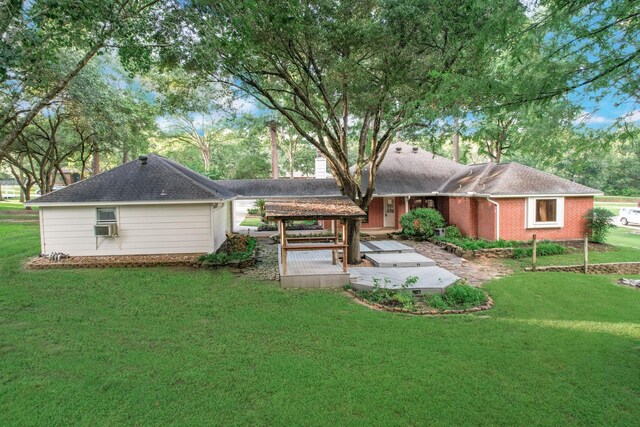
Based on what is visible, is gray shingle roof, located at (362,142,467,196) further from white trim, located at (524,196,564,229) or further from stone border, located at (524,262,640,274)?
stone border, located at (524,262,640,274)

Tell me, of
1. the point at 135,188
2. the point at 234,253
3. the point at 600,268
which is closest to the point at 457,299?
the point at 600,268

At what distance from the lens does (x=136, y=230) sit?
11836 mm

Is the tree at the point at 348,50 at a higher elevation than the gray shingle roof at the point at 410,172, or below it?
higher

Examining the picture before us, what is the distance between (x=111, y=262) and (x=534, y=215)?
54.4 feet

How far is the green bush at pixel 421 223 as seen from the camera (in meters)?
16.2

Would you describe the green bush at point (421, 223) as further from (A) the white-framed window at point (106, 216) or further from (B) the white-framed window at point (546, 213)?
(A) the white-framed window at point (106, 216)

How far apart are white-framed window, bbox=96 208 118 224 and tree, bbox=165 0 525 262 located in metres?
5.79

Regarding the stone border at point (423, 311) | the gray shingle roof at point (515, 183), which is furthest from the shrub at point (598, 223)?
the stone border at point (423, 311)

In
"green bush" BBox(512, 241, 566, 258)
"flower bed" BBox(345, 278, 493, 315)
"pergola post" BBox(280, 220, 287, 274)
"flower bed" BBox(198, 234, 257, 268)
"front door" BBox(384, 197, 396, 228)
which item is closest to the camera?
"flower bed" BBox(345, 278, 493, 315)

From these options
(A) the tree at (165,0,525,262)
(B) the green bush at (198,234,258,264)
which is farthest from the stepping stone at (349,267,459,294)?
(B) the green bush at (198,234,258,264)

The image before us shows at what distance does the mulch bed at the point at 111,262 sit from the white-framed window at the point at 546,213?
13739 mm

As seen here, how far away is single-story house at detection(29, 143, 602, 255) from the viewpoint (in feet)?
38.1

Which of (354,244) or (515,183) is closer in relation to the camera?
(354,244)

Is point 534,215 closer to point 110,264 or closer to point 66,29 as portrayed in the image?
point 110,264
